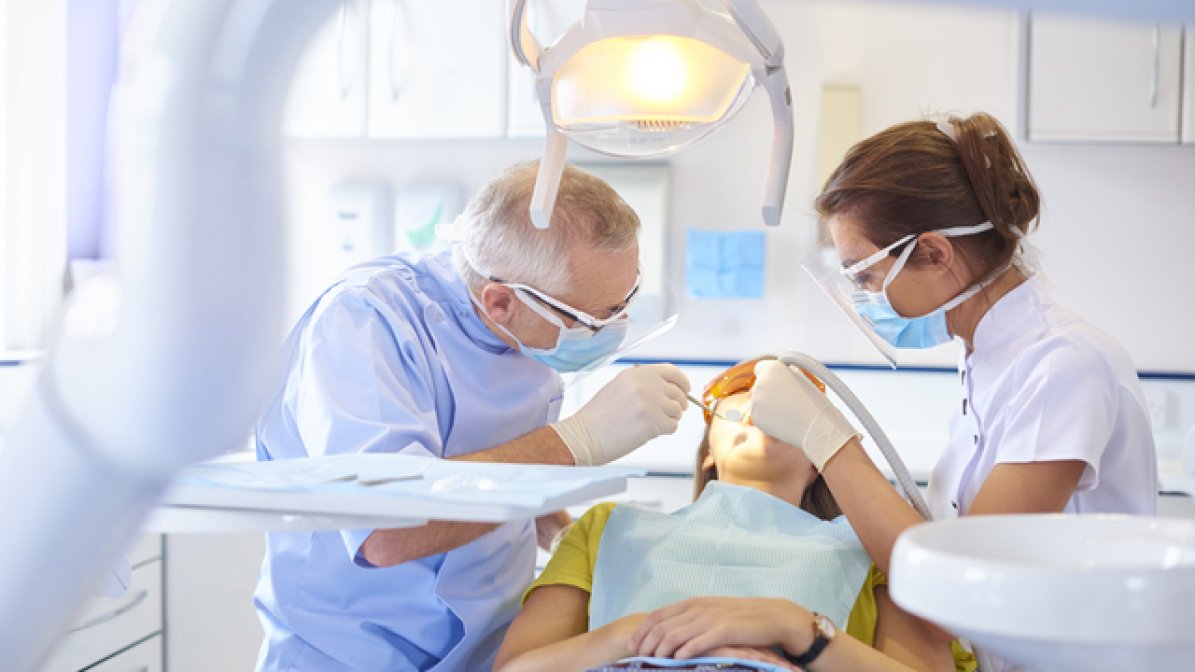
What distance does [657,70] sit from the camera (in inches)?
48.1

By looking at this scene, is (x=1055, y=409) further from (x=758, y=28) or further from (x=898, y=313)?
(x=758, y=28)

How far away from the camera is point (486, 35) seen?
334 cm

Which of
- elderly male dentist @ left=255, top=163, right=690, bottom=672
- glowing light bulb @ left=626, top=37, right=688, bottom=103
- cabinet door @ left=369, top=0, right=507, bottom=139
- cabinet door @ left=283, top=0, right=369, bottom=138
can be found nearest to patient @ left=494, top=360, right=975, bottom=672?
elderly male dentist @ left=255, top=163, right=690, bottom=672

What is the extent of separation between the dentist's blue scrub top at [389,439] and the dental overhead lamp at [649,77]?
1.22 ft

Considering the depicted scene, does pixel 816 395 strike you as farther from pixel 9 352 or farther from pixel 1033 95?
pixel 9 352

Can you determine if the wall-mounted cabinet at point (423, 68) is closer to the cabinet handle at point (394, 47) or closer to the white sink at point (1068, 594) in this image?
the cabinet handle at point (394, 47)

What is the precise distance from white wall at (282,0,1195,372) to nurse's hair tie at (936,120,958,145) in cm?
170

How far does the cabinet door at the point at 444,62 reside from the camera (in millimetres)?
3346

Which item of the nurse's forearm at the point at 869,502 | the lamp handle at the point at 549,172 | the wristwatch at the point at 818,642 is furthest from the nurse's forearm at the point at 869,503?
the lamp handle at the point at 549,172

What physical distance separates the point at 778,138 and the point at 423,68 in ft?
7.61

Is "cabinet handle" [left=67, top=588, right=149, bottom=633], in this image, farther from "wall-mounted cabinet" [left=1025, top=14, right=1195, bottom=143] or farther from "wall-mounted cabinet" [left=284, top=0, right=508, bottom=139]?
"wall-mounted cabinet" [left=1025, top=14, right=1195, bottom=143]

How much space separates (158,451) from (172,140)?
0.08 metres

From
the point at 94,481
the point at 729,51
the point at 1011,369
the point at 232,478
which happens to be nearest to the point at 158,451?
the point at 94,481

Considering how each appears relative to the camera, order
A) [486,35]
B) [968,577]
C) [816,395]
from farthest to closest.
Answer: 1. [486,35]
2. [816,395]
3. [968,577]
